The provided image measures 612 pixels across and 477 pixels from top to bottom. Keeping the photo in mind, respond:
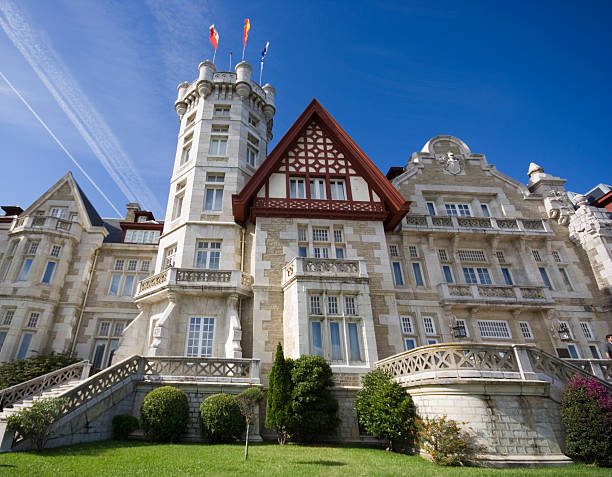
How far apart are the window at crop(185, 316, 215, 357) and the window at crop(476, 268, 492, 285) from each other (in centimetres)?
1528

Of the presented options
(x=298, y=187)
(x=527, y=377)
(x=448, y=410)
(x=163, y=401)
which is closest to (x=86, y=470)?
(x=163, y=401)

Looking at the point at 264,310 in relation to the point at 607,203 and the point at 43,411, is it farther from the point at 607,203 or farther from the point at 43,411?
the point at 607,203

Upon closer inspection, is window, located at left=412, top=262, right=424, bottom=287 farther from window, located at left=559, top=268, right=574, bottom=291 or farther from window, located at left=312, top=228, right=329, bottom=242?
window, located at left=559, top=268, right=574, bottom=291

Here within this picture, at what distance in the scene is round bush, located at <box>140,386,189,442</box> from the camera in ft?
36.7

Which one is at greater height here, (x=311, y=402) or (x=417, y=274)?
(x=417, y=274)

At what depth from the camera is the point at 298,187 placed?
21047 mm

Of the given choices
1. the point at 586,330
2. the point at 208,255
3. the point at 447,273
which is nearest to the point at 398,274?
the point at 447,273

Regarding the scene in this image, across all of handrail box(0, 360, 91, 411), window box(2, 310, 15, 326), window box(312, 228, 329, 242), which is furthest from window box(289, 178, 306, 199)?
window box(2, 310, 15, 326)

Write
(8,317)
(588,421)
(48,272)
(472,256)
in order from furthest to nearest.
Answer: (48,272), (472,256), (8,317), (588,421)

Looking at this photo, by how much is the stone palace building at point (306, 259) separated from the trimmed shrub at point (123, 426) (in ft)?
11.5

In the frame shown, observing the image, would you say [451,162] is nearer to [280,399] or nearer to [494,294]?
[494,294]

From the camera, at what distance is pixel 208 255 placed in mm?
19453

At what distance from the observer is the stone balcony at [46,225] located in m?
21.7

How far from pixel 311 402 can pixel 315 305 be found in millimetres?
4499
